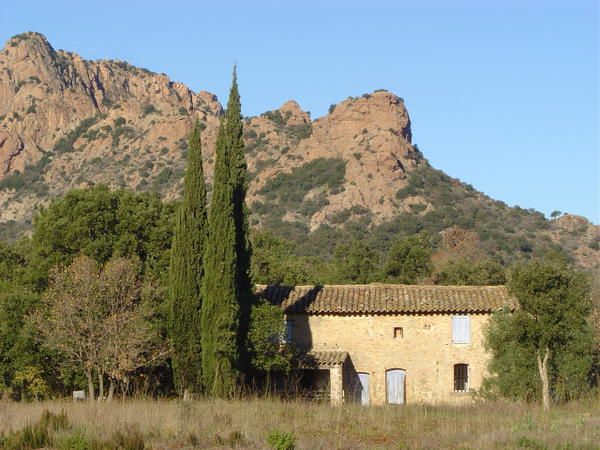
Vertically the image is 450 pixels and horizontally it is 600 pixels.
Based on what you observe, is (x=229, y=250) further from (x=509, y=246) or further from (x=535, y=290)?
(x=509, y=246)

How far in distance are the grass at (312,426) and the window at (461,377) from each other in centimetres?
997

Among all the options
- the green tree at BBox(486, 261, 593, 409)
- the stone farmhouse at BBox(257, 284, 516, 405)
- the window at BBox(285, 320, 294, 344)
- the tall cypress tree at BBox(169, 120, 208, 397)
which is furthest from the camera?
the window at BBox(285, 320, 294, 344)

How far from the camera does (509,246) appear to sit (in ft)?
279

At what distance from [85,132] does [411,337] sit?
95.4 metres

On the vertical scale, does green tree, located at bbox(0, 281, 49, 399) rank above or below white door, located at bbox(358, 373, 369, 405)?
above

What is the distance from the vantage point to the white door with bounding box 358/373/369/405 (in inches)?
1355

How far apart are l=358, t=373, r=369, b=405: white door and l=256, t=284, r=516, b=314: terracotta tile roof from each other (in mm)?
2443

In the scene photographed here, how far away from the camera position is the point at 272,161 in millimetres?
107250

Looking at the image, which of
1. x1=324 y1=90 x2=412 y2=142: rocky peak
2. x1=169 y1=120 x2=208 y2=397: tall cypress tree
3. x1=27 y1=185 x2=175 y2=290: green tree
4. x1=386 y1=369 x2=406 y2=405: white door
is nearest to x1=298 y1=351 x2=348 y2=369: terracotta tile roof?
x1=386 y1=369 x2=406 y2=405: white door

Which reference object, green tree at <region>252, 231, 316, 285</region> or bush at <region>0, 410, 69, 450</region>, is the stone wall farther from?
bush at <region>0, 410, 69, 450</region>

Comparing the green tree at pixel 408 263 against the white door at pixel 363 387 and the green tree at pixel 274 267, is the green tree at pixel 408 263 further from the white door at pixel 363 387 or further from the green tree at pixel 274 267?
the white door at pixel 363 387

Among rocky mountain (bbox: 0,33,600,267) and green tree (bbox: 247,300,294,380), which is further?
rocky mountain (bbox: 0,33,600,267)

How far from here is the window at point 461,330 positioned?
113 feet

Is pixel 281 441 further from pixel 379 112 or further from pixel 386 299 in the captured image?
pixel 379 112
